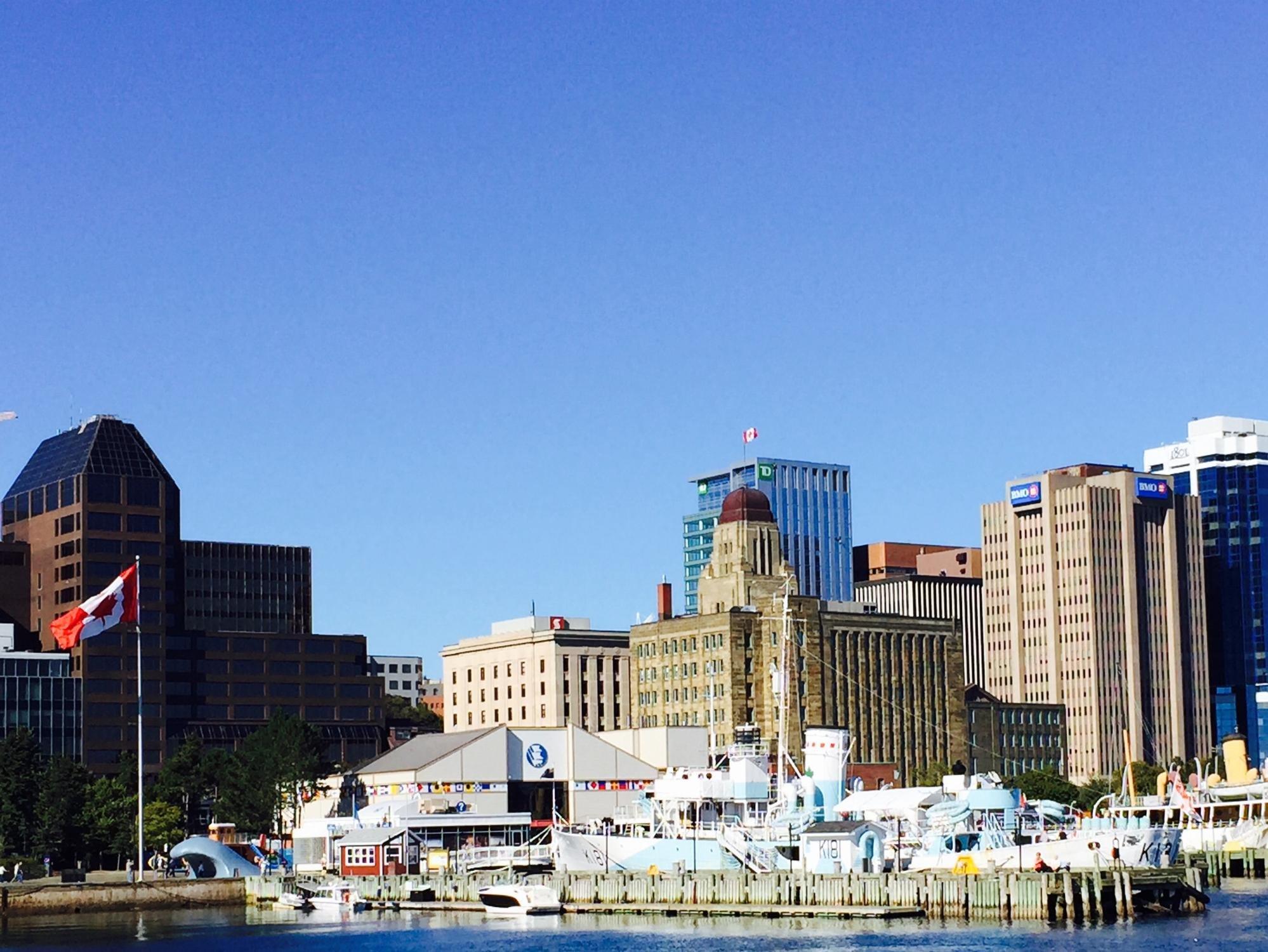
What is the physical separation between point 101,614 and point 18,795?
5865 centimetres

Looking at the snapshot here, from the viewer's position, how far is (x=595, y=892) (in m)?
127

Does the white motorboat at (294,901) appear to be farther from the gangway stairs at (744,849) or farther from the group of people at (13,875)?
the gangway stairs at (744,849)

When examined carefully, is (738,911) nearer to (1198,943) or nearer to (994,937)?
(994,937)

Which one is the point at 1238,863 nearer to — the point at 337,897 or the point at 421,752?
the point at 421,752

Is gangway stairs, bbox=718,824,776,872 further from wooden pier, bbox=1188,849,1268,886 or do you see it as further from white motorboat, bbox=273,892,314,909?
wooden pier, bbox=1188,849,1268,886

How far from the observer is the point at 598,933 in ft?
378

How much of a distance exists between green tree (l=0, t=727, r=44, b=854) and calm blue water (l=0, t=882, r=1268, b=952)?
4118 centimetres

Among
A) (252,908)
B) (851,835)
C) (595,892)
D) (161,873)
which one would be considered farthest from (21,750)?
(851,835)

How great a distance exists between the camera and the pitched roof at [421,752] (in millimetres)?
183875

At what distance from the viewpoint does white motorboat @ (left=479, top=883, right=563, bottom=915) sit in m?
127

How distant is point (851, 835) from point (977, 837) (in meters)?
7.32

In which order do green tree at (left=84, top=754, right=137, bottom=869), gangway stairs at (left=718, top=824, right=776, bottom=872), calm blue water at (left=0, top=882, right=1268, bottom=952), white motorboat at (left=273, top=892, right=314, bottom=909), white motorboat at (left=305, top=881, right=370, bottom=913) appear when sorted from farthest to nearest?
green tree at (left=84, top=754, right=137, bottom=869) → white motorboat at (left=273, top=892, right=314, bottom=909) → white motorboat at (left=305, top=881, right=370, bottom=913) → gangway stairs at (left=718, top=824, right=776, bottom=872) → calm blue water at (left=0, top=882, right=1268, bottom=952)

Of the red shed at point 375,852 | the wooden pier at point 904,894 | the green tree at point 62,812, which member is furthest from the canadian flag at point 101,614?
the green tree at point 62,812

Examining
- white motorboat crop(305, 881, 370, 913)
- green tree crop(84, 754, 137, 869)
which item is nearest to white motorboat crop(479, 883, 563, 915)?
white motorboat crop(305, 881, 370, 913)
